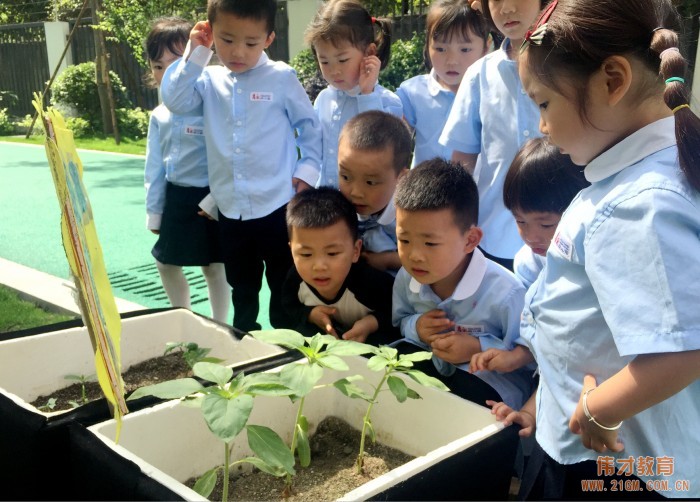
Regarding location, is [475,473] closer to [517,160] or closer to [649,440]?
[649,440]

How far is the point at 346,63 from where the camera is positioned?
8.98 ft

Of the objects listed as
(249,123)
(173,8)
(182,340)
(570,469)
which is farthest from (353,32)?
(173,8)

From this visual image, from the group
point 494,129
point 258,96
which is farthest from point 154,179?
point 494,129

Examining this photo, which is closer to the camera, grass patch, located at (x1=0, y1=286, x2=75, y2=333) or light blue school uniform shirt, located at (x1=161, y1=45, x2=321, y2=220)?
light blue school uniform shirt, located at (x1=161, y1=45, x2=321, y2=220)

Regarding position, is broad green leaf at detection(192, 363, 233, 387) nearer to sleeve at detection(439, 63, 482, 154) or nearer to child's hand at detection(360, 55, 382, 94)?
sleeve at detection(439, 63, 482, 154)

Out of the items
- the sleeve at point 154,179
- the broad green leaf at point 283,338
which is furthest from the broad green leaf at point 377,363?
the sleeve at point 154,179

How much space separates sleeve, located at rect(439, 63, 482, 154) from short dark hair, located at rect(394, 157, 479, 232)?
18.5 inches

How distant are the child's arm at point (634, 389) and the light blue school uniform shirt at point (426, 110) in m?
1.77

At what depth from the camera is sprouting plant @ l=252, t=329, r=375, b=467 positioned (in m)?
1.14

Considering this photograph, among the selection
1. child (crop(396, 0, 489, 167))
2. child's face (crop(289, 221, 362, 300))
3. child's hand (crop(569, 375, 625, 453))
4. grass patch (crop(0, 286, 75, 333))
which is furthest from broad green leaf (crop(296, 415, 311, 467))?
grass patch (crop(0, 286, 75, 333))

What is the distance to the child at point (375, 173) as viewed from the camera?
2.31m

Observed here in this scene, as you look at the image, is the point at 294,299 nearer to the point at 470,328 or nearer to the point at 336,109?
the point at 470,328

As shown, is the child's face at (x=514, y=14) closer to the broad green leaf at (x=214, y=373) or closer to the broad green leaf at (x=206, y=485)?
the broad green leaf at (x=214, y=373)

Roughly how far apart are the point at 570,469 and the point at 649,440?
210 millimetres
